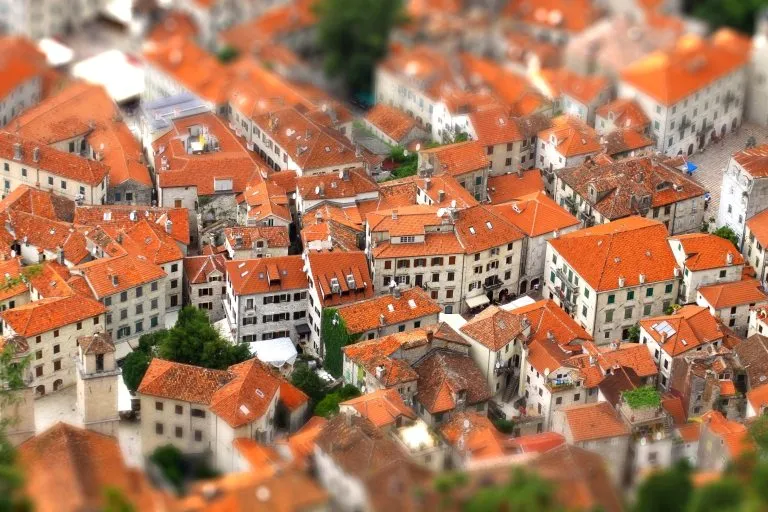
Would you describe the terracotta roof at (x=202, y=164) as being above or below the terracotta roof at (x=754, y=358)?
above

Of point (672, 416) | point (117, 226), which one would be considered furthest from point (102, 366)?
point (672, 416)

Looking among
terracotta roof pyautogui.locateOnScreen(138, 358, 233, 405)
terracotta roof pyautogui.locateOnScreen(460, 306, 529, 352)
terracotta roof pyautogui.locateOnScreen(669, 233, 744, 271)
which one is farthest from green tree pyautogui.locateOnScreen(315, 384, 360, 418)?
terracotta roof pyautogui.locateOnScreen(669, 233, 744, 271)

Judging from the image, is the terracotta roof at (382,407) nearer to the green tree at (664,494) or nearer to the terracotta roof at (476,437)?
the terracotta roof at (476,437)

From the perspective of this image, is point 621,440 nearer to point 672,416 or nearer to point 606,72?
point 672,416

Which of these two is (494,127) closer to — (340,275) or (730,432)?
(340,275)

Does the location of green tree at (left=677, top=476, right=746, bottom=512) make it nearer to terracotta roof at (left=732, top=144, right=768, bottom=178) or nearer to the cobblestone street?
terracotta roof at (left=732, top=144, right=768, bottom=178)

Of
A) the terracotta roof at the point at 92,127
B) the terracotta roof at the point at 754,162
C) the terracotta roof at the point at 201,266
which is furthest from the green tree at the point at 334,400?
the terracotta roof at the point at 754,162

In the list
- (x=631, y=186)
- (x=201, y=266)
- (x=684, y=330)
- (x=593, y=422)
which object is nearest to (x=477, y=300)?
(x=631, y=186)
